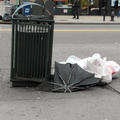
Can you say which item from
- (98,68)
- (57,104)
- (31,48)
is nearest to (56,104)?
(57,104)

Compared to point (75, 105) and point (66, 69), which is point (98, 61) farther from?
point (75, 105)

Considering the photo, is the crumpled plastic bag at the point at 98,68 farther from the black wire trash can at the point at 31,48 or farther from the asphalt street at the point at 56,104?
the black wire trash can at the point at 31,48

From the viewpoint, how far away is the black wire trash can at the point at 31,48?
15.8ft

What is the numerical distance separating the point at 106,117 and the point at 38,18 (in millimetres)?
2213

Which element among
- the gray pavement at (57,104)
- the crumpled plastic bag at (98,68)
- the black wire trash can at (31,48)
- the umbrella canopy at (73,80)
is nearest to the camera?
the gray pavement at (57,104)

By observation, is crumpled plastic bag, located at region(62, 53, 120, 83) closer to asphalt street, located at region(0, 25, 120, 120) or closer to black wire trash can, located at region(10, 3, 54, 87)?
asphalt street, located at region(0, 25, 120, 120)

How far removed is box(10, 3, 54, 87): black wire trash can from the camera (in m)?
4.81

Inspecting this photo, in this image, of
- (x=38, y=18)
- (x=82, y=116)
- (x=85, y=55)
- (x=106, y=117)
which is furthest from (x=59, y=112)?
(x=85, y=55)

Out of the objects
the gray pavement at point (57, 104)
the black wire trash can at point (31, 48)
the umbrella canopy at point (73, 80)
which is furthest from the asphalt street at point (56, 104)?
the black wire trash can at point (31, 48)

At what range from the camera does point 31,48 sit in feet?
15.9

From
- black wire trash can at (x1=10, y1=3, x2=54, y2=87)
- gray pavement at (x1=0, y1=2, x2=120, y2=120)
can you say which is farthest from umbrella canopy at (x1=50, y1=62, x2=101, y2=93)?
black wire trash can at (x1=10, y1=3, x2=54, y2=87)

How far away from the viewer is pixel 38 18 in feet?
16.3

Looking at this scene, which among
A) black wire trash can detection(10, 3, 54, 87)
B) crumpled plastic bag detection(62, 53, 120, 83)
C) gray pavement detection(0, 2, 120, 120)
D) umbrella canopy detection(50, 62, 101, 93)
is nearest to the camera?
gray pavement detection(0, 2, 120, 120)

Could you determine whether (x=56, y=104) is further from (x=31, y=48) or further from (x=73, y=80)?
(x=31, y=48)
